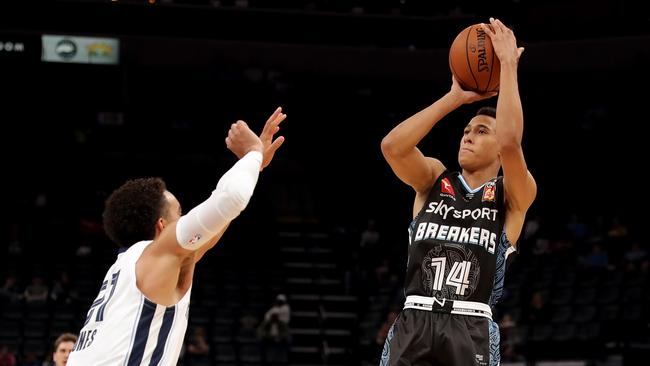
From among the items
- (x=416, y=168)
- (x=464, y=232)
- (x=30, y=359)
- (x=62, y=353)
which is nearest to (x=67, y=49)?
(x=30, y=359)

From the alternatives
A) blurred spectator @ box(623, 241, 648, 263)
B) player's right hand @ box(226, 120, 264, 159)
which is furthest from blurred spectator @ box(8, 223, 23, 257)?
player's right hand @ box(226, 120, 264, 159)

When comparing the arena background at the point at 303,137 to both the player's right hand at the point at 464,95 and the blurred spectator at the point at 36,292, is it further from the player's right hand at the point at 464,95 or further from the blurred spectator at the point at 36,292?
the player's right hand at the point at 464,95

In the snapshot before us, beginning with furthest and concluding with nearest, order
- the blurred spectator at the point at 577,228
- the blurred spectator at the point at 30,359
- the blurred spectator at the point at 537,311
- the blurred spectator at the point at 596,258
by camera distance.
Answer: the blurred spectator at the point at 577,228, the blurred spectator at the point at 596,258, the blurred spectator at the point at 537,311, the blurred spectator at the point at 30,359

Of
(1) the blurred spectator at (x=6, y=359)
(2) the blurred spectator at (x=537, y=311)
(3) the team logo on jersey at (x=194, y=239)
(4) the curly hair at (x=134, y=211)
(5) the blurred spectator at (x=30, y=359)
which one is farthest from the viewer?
(2) the blurred spectator at (x=537, y=311)

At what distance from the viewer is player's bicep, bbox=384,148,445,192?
16.2ft

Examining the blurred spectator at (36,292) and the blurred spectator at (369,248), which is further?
the blurred spectator at (369,248)

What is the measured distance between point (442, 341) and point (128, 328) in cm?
163

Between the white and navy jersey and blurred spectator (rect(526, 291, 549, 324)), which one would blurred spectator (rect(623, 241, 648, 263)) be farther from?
the white and navy jersey

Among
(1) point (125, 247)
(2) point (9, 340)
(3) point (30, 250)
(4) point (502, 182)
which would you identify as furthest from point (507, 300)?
(1) point (125, 247)

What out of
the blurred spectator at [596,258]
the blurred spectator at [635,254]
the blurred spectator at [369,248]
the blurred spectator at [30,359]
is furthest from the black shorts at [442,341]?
the blurred spectator at [369,248]

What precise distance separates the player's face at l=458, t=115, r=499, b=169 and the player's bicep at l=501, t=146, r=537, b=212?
0.23m

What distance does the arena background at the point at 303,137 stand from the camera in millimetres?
18000

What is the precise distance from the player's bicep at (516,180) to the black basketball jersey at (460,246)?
0.09 m

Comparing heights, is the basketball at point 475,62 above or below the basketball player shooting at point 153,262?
above
